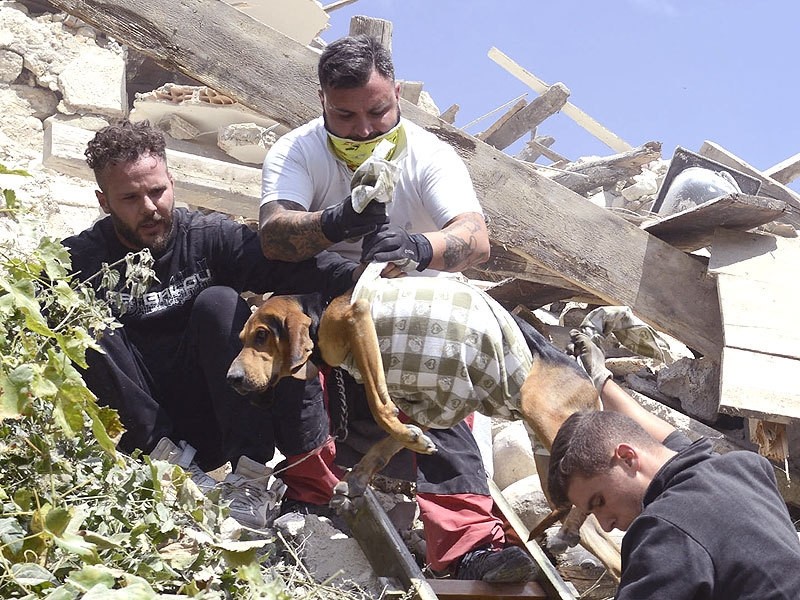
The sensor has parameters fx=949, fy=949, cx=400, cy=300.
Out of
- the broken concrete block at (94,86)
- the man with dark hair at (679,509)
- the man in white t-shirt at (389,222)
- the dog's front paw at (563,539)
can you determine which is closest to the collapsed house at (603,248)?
the man in white t-shirt at (389,222)

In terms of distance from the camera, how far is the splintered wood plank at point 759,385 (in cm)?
438

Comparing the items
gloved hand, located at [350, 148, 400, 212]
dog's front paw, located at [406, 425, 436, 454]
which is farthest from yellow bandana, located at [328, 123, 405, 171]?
dog's front paw, located at [406, 425, 436, 454]

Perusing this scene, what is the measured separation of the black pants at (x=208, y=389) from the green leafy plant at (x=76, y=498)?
852 mm

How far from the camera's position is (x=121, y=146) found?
3.71 metres

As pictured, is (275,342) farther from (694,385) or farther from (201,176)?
(694,385)

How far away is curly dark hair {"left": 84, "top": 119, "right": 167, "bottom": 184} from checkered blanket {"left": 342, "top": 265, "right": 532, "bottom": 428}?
1.18m

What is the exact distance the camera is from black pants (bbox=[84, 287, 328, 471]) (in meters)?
A: 3.49

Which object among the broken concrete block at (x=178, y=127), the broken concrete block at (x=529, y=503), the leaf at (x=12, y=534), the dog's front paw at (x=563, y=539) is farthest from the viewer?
the broken concrete block at (x=178, y=127)

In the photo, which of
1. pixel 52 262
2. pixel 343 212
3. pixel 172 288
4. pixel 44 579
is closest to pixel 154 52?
pixel 172 288

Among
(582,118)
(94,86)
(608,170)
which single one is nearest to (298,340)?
(94,86)

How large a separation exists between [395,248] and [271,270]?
71 centimetres

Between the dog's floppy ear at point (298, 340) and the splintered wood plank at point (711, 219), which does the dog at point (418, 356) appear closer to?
the dog's floppy ear at point (298, 340)

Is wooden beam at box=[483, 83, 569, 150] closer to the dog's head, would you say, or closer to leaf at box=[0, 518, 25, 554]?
the dog's head

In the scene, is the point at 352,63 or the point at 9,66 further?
the point at 9,66
